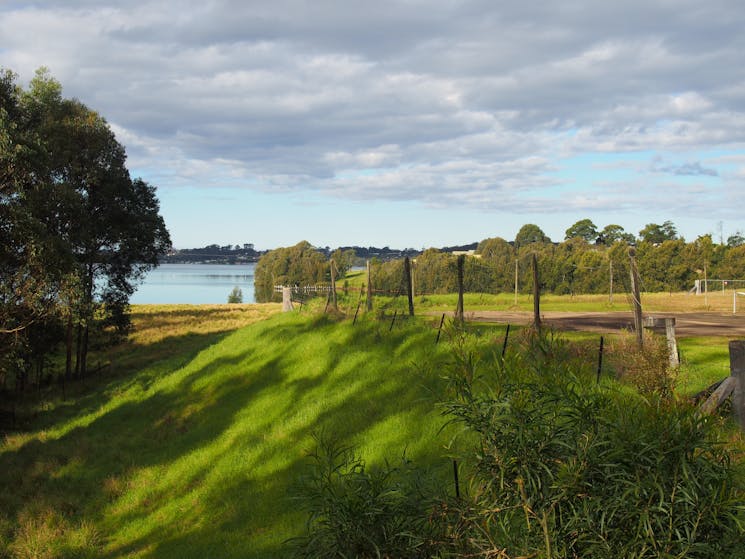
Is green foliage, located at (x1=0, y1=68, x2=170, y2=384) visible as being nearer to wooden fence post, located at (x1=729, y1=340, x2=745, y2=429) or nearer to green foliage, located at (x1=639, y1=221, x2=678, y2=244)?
wooden fence post, located at (x1=729, y1=340, x2=745, y2=429)

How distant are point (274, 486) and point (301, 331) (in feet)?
38.8

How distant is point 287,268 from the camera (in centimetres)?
14062

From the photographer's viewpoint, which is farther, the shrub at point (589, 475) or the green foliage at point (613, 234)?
the green foliage at point (613, 234)

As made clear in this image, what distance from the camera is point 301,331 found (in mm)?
25859

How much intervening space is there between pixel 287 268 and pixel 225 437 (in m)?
123

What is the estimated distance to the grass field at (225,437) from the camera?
44.2ft

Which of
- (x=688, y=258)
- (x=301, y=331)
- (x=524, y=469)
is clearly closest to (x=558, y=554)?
(x=524, y=469)

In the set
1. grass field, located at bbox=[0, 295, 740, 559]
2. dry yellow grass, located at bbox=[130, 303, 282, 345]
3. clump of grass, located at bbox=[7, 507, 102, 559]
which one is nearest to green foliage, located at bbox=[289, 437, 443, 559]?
grass field, located at bbox=[0, 295, 740, 559]

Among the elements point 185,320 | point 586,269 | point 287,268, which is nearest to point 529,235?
point 287,268

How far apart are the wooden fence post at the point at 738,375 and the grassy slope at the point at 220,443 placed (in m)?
4.68

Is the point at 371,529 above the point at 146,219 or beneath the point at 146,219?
beneath

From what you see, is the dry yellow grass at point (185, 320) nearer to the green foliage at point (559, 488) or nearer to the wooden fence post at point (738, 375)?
the wooden fence post at point (738, 375)

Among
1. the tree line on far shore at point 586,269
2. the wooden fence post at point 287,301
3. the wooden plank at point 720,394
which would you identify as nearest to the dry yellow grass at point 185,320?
the tree line on far shore at point 586,269

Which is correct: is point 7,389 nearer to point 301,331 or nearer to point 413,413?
point 301,331
